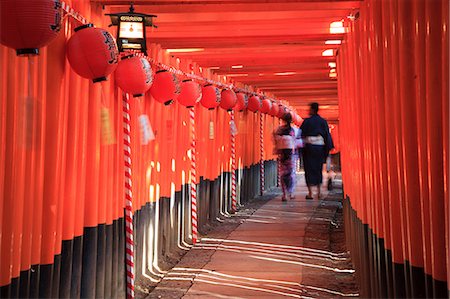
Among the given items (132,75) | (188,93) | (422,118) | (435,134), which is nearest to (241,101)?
(188,93)

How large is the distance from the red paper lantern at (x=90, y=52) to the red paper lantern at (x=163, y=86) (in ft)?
7.52

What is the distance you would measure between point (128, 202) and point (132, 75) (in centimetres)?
134

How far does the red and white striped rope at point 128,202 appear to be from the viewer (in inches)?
221

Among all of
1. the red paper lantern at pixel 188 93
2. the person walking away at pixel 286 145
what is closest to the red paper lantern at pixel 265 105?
the person walking away at pixel 286 145

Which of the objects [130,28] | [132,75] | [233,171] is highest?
[130,28]

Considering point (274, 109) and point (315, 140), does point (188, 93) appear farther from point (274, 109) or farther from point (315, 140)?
point (274, 109)

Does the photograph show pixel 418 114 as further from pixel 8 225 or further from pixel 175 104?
pixel 175 104

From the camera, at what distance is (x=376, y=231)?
4.24 meters

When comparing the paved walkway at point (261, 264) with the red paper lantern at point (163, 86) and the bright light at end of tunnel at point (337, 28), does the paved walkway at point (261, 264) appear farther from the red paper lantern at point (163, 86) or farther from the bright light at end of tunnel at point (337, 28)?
the bright light at end of tunnel at point (337, 28)

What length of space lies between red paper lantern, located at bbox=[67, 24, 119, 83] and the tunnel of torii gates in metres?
0.01

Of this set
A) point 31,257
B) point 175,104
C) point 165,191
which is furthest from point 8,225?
point 175,104

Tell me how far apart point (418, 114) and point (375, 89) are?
56.3 inches

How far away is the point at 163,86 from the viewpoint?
6.48 meters

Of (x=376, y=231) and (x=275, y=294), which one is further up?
(x=376, y=231)
